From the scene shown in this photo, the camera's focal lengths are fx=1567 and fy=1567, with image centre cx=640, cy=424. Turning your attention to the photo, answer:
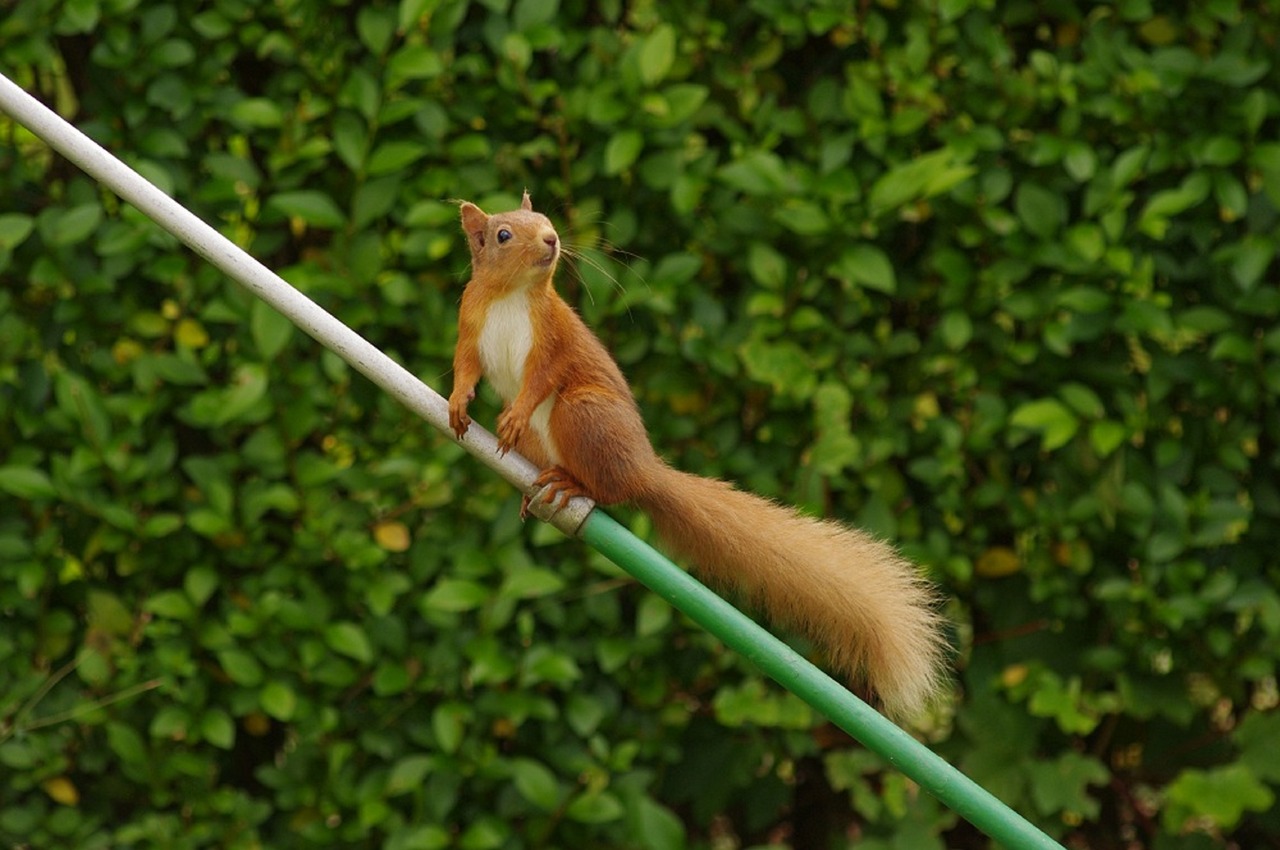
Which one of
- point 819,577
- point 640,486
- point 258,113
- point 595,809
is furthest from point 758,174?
point 595,809

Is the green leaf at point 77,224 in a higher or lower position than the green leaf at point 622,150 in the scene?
lower

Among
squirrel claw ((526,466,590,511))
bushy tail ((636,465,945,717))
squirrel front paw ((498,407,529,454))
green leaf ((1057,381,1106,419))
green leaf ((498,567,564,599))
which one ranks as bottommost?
green leaf ((498,567,564,599))

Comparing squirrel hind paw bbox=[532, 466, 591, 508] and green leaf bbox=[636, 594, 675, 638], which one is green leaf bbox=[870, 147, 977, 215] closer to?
green leaf bbox=[636, 594, 675, 638]

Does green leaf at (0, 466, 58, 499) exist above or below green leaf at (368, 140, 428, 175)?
below

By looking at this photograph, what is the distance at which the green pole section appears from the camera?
165 centimetres

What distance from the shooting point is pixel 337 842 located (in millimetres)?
3232

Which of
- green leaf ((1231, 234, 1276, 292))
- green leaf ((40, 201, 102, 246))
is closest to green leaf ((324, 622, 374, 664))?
green leaf ((40, 201, 102, 246))

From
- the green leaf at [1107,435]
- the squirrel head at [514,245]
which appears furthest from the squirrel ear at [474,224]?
the green leaf at [1107,435]

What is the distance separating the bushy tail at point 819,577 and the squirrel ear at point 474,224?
1.28 feet

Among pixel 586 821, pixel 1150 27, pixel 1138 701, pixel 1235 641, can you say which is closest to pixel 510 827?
pixel 586 821

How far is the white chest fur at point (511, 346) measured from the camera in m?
2.04

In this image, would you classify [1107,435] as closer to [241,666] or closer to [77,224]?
[241,666]

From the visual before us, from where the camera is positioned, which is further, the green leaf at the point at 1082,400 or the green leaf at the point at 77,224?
the green leaf at the point at 1082,400

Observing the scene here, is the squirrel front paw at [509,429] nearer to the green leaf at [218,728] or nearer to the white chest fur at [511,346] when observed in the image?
the white chest fur at [511,346]
